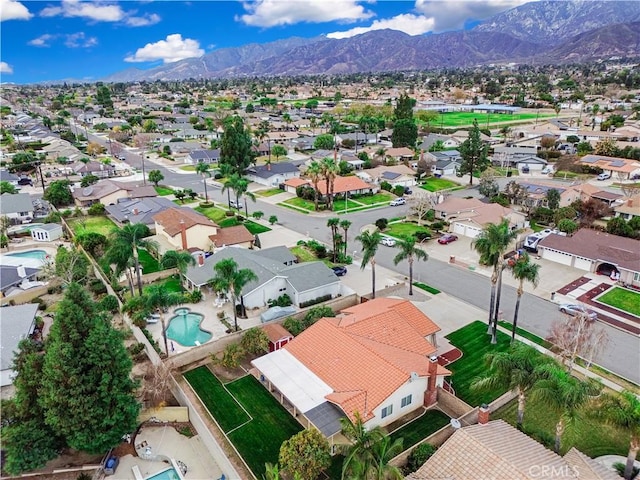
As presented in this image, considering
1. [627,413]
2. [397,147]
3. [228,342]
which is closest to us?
[627,413]

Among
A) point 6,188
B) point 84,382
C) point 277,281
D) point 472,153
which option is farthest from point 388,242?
point 6,188

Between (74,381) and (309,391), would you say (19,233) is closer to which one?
(74,381)

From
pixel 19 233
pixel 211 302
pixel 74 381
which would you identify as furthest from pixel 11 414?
pixel 19 233

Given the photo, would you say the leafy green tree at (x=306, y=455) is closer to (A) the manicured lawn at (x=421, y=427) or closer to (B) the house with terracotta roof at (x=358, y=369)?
(B) the house with terracotta roof at (x=358, y=369)

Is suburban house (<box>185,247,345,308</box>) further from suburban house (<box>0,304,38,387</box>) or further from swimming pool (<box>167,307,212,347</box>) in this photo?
suburban house (<box>0,304,38,387</box>)

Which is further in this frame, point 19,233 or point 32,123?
point 32,123
